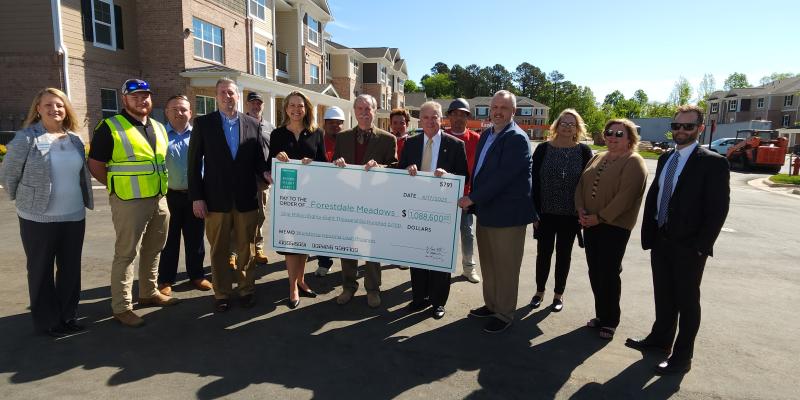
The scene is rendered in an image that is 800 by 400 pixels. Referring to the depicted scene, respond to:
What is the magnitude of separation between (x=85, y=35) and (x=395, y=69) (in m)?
39.8

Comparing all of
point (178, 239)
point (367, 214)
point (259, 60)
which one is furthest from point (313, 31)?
point (367, 214)

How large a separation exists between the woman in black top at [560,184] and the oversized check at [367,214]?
95cm

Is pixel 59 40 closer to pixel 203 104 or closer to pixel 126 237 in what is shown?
pixel 203 104

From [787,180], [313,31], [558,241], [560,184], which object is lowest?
[787,180]

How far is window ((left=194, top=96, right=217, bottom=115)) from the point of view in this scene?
749 inches

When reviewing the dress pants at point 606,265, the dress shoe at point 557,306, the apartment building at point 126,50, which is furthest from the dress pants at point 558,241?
the apartment building at point 126,50

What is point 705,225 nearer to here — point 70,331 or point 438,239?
point 438,239

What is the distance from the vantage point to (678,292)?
3582mm

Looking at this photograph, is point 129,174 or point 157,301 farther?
point 157,301

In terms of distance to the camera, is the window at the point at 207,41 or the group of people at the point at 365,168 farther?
the window at the point at 207,41

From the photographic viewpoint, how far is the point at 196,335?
159 inches

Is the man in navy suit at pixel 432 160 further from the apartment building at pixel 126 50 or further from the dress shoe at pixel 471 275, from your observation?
the apartment building at pixel 126 50

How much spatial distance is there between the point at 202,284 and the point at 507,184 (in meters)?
3.67

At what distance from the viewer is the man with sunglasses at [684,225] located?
335cm
